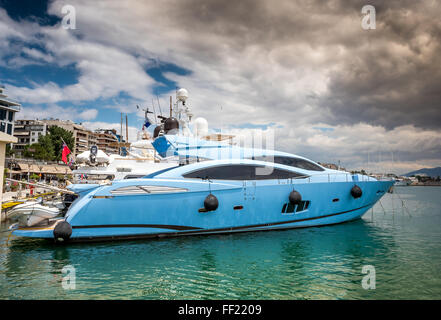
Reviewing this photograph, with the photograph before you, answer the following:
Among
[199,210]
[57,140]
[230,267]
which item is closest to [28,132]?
[57,140]

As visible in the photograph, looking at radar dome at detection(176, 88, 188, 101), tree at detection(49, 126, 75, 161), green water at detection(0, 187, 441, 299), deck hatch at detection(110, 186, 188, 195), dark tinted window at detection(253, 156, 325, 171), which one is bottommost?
green water at detection(0, 187, 441, 299)

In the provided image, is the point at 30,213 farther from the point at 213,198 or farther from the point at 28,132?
the point at 28,132

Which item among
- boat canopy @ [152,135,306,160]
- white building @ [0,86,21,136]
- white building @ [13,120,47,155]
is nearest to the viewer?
boat canopy @ [152,135,306,160]

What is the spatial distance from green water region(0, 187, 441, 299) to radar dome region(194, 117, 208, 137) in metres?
10.9

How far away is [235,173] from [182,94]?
1040 centimetres

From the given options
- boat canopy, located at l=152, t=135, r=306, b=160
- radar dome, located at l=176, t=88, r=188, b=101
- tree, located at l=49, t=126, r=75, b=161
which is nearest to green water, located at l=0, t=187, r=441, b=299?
boat canopy, located at l=152, t=135, r=306, b=160

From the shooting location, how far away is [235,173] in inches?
396

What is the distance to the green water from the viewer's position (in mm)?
5102

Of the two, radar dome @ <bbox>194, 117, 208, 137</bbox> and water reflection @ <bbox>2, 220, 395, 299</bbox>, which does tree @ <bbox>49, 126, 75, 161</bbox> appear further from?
water reflection @ <bbox>2, 220, 395, 299</bbox>

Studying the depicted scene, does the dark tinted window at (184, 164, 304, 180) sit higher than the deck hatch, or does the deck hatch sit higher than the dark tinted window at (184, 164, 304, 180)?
the dark tinted window at (184, 164, 304, 180)

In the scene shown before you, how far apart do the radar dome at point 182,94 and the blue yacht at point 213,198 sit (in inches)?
318

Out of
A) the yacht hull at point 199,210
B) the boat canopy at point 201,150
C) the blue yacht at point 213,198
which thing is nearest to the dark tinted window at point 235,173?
the blue yacht at point 213,198
